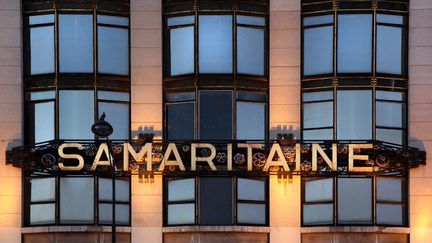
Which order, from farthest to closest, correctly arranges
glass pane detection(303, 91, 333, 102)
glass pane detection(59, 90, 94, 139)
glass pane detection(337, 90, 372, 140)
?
glass pane detection(59, 90, 94, 139) < glass pane detection(303, 91, 333, 102) < glass pane detection(337, 90, 372, 140)

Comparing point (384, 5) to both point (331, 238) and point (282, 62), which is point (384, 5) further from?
point (331, 238)

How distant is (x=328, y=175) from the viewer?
120ft

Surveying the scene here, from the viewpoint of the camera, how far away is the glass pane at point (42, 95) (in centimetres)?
3740

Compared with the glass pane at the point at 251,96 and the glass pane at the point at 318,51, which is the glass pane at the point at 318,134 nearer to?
the glass pane at the point at 251,96

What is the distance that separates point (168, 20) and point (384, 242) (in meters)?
12.5

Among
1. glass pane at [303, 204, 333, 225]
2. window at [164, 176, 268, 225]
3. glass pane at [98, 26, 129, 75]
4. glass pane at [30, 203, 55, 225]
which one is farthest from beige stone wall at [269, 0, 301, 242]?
glass pane at [30, 203, 55, 225]

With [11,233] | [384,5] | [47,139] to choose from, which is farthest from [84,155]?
[384,5]

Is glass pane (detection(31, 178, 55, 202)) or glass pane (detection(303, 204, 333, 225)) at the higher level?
glass pane (detection(31, 178, 55, 202))

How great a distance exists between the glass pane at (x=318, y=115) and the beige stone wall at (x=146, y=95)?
19.5 feet

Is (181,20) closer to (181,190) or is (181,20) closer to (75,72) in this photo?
(75,72)

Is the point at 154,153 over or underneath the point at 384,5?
underneath

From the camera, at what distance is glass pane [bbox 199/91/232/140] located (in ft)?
121

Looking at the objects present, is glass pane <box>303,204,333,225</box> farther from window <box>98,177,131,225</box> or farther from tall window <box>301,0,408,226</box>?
window <box>98,177,131,225</box>

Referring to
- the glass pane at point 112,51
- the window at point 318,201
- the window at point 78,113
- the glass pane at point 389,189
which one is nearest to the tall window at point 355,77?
the glass pane at point 389,189
